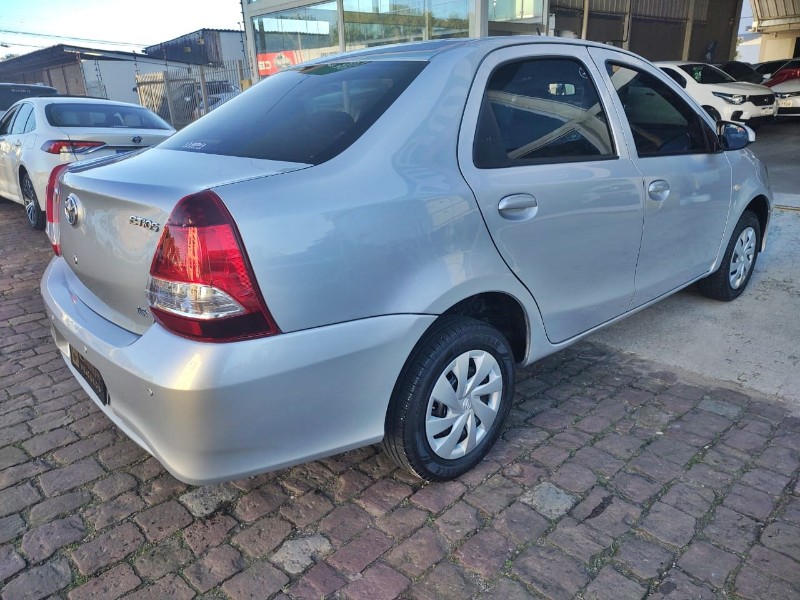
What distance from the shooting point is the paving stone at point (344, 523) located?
2250mm

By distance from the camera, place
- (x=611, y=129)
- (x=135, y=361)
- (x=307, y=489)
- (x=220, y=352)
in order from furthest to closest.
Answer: (x=611, y=129) < (x=307, y=489) < (x=135, y=361) < (x=220, y=352)

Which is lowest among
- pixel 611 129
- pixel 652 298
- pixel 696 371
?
pixel 696 371

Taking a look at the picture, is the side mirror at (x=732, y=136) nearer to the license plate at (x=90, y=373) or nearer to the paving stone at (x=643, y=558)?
the paving stone at (x=643, y=558)

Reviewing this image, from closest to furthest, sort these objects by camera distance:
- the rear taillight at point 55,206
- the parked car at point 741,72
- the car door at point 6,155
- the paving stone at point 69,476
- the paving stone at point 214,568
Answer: the paving stone at point 214,568 → the paving stone at point 69,476 → the rear taillight at point 55,206 → the car door at point 6,155 → the parked car at point 741,72

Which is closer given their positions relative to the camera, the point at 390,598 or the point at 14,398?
the point at 390,598

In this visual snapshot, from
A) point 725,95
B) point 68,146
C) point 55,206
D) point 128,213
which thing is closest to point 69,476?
point 55,206

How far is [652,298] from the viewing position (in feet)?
11.5

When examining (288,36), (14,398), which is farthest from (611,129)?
(288,36)

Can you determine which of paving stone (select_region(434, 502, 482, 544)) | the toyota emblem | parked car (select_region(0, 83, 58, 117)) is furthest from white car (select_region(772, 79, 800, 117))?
the toyota emblem

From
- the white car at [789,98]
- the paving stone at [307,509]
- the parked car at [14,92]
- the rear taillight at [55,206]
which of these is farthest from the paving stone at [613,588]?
the white car at [789,98]

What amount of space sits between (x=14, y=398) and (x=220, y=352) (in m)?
2.16

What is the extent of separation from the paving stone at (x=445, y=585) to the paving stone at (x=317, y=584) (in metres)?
0.26

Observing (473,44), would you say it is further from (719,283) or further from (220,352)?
(719,283)

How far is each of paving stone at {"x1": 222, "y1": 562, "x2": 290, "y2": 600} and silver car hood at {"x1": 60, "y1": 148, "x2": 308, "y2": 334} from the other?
35.1 inches
